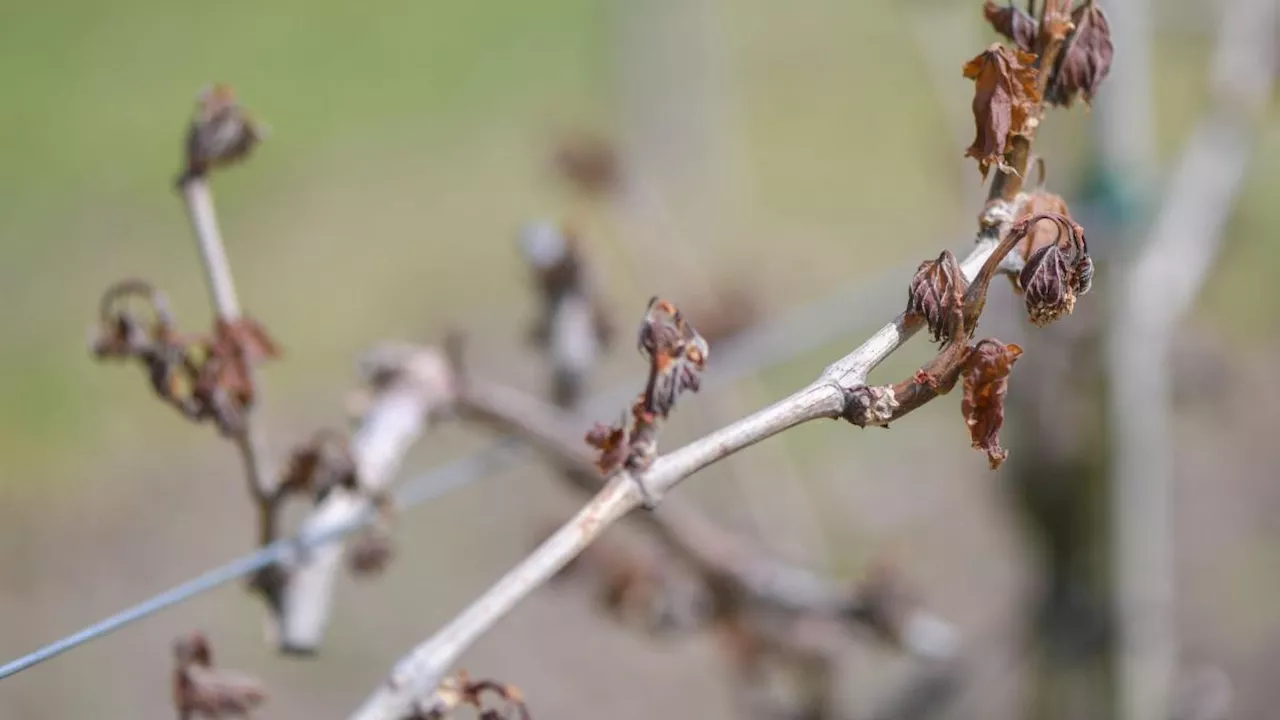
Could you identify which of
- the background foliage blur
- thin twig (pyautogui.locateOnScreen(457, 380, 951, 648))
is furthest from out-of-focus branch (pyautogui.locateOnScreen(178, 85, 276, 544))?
the background foliage blur

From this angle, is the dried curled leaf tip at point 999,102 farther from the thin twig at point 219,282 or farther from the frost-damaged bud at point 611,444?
the thin twig at point 219,282

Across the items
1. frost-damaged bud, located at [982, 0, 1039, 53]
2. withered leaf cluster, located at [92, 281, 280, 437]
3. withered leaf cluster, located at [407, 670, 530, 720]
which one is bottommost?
withered leaf cluster, located at [407, 670, 530, 720]

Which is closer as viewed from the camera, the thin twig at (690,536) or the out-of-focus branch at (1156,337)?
the thin twig at (690,536)

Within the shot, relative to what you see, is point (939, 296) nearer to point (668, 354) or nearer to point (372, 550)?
point (668, 354)

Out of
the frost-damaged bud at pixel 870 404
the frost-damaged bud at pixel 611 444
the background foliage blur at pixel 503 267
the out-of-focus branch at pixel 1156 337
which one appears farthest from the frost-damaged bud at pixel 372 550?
the out-of-focus branch at pixel 1156 337

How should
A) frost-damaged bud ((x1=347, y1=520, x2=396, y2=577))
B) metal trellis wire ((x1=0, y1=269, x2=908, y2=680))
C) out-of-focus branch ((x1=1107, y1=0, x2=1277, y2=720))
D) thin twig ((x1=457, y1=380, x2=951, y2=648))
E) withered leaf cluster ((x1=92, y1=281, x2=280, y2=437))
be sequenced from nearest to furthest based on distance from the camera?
metal trellis wire ((x1=0, y1=269, x2=908, y2=680)) → withered leaf cluster ((x1=92, y1=281, x2=280, y2=437)) → frost-damaged bud ((x1=347, y1=520, x2=396, y2=577)) → thin twig ((x1=457, y1=380, x2=951, y2=648)) → out-of-focus branch ((x1=1107, y1=0, x2=1277, y2=720))

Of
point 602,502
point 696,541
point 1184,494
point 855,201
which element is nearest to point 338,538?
point 602,502

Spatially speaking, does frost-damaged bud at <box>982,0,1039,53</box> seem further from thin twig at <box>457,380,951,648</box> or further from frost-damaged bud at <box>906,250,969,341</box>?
thin twig at <box>457,380,951,648</box>
